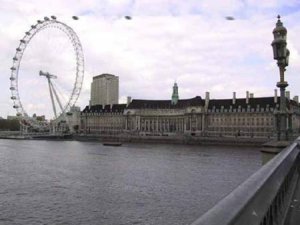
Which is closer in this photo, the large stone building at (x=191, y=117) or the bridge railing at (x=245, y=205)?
the bridge railing at (x=245, y=205)

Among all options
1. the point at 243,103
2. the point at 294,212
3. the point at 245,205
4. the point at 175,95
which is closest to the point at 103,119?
the point at 175,95

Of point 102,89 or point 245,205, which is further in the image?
point 102,89

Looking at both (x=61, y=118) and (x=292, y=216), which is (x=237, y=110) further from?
(x=292, y=216)

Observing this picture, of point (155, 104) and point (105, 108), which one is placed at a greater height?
point (155, 104)

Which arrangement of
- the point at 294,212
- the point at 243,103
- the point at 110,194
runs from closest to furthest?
the point at 294,212
the point at 110,194
the point at 243,103

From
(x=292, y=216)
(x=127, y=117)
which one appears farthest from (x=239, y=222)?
(x=127, y=117)

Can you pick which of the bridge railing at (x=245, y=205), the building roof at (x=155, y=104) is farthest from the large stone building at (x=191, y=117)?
the bridge railing at (x=245, y=205)

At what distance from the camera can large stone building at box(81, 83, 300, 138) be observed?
5094 inches

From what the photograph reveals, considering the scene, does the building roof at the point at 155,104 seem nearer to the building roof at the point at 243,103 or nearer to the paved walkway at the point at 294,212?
the building roof at the point at 243,103

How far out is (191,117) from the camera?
146 m

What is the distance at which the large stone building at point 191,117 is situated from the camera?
12938cm

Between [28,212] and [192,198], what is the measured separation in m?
9.53

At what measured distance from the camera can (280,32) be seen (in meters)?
11.1

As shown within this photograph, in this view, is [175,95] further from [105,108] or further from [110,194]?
[110,194]
